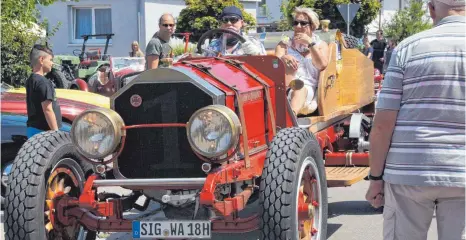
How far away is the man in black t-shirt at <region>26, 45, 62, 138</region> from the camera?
274 inches

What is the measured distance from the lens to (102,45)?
27.4 meters

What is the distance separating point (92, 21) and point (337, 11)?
29.3 feet

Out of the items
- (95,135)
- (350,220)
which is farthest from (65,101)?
(95,135)

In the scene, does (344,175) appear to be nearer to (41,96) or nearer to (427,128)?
(41,96)

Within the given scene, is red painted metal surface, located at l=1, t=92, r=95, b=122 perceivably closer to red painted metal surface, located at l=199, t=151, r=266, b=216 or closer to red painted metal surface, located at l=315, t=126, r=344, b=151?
red painted metal surface, located at l=315, t=126, r=344, b=151

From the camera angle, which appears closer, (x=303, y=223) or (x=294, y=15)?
(x=303, y=223)

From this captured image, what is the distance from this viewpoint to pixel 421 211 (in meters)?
3.46

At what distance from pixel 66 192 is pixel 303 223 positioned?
5.62 feet

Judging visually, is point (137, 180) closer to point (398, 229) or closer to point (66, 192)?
point (66, 192)

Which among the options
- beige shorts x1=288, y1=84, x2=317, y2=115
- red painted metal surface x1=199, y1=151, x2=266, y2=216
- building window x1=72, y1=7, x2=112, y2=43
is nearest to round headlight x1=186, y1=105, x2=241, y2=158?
red painted metal surface x1=199, y1=151, x2=266, y2=216

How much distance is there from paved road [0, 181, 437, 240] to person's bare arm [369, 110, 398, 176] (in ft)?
8.51

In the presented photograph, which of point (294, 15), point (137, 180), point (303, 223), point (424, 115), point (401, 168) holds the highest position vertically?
point (294, 15)

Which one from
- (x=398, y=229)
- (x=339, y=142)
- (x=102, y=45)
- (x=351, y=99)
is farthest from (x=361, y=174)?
(x=102, y=45)

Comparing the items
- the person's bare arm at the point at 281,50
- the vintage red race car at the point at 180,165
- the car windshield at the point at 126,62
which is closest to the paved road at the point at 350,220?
the vintage red race car at the point at 180,165
